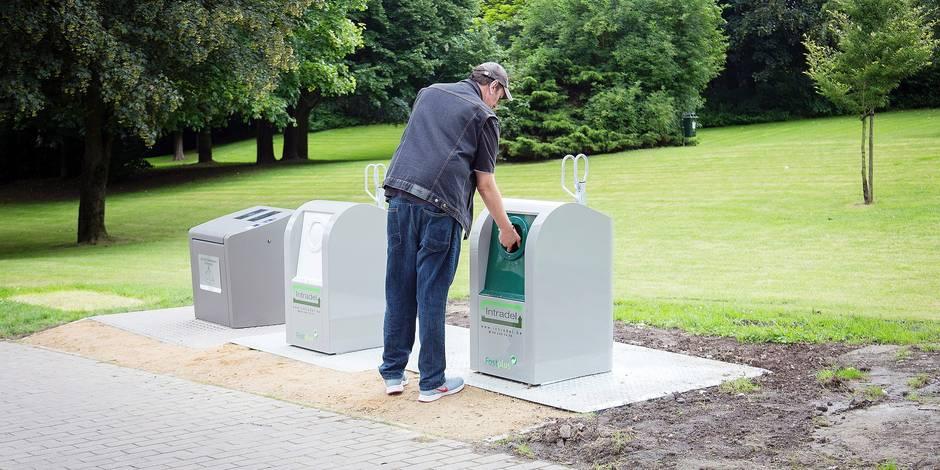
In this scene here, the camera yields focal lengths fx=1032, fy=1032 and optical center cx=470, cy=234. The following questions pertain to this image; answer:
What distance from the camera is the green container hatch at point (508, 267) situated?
6.65 metres

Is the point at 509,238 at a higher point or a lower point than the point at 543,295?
higher

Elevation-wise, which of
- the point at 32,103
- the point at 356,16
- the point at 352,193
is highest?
the point at 356,16

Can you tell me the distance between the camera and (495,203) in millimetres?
6336

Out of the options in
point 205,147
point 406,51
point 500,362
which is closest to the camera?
point 500,362

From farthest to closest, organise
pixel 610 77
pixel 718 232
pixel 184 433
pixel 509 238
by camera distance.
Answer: pixel 610 77 < pixel 718 232 < pixel 509 238 < pixel 184 433

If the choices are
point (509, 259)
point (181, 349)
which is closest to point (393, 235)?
point (509, 259)

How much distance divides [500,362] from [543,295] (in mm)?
592

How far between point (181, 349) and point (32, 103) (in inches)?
401

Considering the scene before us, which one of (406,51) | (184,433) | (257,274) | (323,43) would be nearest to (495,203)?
(184,433)

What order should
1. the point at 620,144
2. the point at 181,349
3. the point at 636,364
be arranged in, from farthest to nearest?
the point at 620,144
the point at 181,349
the point at 636,364

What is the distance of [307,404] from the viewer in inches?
256

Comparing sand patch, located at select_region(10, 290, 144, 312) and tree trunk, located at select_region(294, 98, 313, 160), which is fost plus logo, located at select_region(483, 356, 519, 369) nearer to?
sand patch, located at select_region(10, 290, 144, 312)

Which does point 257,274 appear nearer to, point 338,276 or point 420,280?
point 338,276

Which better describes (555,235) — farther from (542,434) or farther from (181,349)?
(181,349)
